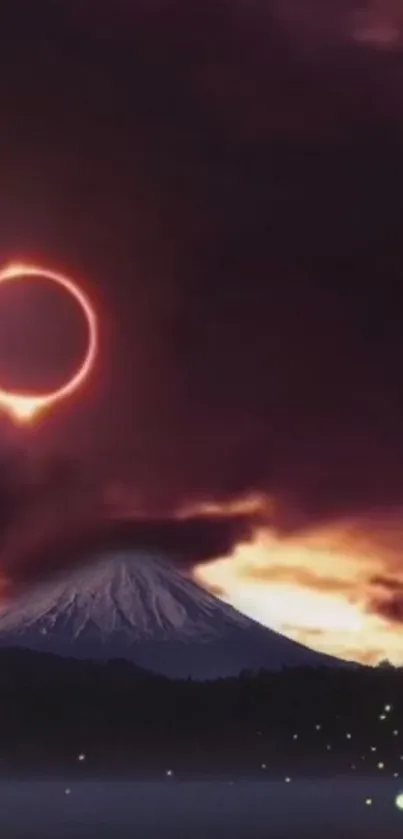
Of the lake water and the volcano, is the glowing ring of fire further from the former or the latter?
the lake water

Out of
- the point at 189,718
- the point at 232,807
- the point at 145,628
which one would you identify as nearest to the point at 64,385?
the point at 145,628

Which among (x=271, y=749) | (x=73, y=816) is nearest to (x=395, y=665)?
(x=271, y=749)

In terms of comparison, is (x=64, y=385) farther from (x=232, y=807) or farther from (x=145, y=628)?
(x=232, y=807)

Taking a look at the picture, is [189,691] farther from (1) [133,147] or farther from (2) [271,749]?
(1) [133,147]

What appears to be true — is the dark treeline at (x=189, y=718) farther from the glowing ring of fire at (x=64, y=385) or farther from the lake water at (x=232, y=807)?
the glowing ring of fire at (x=64, y=385)

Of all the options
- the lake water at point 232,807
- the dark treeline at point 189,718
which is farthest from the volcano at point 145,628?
the lake water at point 232,807

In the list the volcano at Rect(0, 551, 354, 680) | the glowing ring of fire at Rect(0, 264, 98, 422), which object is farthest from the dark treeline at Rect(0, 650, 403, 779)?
the glowing ring of fire at Rect(0, 264, 98, 422)

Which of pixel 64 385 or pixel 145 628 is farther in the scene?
pixel 145 628

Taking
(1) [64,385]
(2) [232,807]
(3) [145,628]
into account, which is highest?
(1) [64,385]
